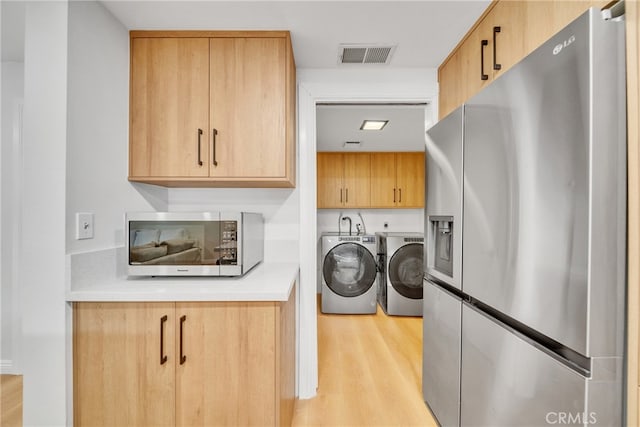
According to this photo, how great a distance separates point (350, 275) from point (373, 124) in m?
1.78

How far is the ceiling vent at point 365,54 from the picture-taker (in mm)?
1773

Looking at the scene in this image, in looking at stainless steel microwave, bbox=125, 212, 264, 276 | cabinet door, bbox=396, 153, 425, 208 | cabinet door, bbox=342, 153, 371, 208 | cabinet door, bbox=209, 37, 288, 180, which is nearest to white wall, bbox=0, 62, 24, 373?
stainless steel microwave, bbox=125, 212, 264, 276

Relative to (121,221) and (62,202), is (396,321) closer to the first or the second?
(121,221)

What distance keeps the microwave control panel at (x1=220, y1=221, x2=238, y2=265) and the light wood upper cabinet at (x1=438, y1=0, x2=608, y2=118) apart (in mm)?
1378

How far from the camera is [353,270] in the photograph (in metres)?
3.78

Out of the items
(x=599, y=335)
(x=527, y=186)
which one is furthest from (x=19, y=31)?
(x=599, y=335)

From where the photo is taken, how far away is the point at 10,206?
211 cm

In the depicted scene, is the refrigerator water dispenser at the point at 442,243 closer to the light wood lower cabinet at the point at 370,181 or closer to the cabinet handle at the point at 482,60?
the cabinet handle at the point at 482,60

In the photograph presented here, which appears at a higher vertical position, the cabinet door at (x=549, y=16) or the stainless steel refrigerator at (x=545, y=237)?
the cabinet door at (x=549, y=16)

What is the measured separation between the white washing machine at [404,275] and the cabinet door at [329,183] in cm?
100

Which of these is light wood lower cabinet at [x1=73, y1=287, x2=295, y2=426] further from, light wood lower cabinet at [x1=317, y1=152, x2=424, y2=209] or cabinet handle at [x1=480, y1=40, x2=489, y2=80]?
light wood lower cabinet at [x1=317, y1=152, x2=424, y2=209]

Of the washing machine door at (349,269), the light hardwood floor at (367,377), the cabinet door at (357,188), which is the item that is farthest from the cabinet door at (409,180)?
the light hardwood floor at (367,377)

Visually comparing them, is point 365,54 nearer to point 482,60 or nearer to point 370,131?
point 482,60

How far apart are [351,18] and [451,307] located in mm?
1493
